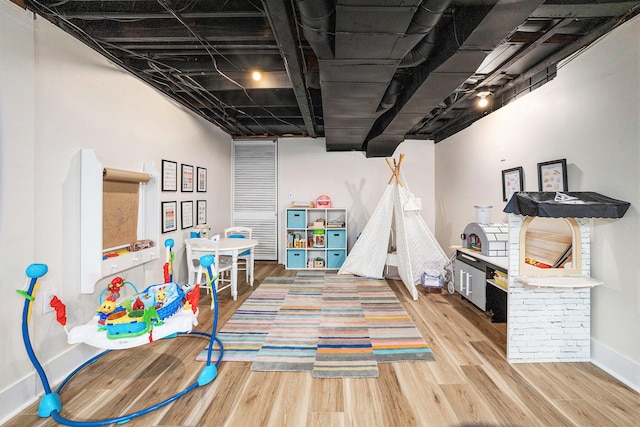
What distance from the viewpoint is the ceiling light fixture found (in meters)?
3.59

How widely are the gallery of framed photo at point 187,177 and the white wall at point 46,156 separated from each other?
1.05 m

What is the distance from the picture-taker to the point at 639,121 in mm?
2006

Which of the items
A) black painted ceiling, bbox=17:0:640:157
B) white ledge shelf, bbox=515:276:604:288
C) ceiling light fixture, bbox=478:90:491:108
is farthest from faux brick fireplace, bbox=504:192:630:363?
ceiling light fixture, bbox=478:90:491:108

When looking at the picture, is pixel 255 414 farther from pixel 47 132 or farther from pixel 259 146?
pixel 259 146

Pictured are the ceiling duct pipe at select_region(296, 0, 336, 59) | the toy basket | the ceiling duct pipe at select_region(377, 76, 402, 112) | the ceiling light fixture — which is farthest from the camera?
the toy basket

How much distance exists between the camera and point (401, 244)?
14.4 feet

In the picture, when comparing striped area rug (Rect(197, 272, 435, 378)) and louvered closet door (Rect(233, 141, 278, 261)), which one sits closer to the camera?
striped area rug (Rect(197, 272, 435, 378))

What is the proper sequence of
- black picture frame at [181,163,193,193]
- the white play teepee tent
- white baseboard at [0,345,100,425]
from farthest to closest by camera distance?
the white play teepee tent < black picture frame at [181,163,193,193] < white baseboard at [0,345,100,425]

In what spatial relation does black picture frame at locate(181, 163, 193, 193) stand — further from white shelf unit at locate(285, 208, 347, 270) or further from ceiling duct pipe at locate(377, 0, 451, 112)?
ceiling duct pipe at locate(377, 0, 451, 112)

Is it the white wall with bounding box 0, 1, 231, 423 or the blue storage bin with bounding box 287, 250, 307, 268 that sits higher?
the white wall with bounding box 0, 1, 231, 423

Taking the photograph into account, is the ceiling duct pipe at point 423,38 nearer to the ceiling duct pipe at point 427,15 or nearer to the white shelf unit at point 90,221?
the ceiling duct pipe at point 427,15

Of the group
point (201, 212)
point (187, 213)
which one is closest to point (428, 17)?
point (187, 213)

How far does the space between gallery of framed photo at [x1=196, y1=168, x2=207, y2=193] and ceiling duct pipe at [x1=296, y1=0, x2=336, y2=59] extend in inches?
120

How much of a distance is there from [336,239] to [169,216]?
2.96 metres
